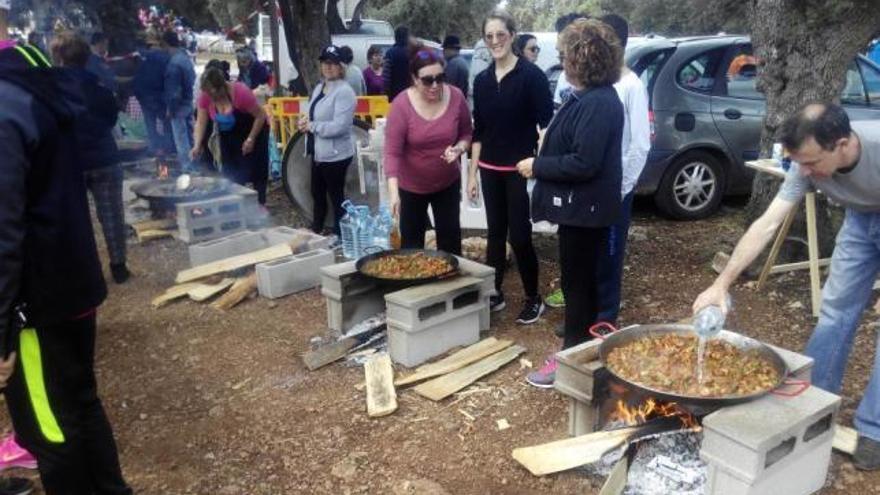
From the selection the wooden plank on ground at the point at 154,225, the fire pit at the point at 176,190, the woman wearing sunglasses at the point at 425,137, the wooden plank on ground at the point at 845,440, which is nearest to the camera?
the wooden plank on ground at the point at 845,440

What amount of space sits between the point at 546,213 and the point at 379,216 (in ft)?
9.86

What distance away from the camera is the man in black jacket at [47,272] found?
2160mm

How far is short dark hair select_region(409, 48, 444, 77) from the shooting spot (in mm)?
4395

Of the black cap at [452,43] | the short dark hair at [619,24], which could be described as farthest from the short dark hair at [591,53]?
the black cap at [452,43]

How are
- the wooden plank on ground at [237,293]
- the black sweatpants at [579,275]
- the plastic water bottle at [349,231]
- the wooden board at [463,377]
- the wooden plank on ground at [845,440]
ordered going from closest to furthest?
Result: the wooden plank on ground at [845,440] → the black sweatpants at [579,275] → the wooden board at [463,377] → the wooden plank on ground at [237,293] → the plastic water bottle at [349,231]

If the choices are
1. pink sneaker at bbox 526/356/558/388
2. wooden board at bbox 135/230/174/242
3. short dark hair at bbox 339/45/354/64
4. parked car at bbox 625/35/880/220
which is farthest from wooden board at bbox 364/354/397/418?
wooden board at bbox 135/230/174/242

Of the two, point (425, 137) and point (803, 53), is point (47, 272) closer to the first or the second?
point (425, 137)

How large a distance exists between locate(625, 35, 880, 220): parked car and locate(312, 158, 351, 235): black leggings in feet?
9.48

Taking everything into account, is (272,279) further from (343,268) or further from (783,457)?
(783,457)

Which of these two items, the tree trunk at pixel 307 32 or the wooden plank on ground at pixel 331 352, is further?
the tree trunk at pixel 307 32

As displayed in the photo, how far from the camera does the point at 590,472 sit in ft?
10.5

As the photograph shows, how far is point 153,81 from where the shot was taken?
1054 centimetres

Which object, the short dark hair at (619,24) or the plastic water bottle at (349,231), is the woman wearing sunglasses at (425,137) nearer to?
the short dark hair at (619,24)

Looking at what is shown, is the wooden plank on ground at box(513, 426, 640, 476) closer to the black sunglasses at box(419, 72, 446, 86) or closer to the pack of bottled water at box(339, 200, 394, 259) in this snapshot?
the black sunglasses at box(419, 72, 446, 86)
